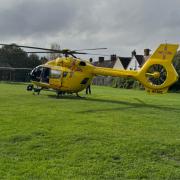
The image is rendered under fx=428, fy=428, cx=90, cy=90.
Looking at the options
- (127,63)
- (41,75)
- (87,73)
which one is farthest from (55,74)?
(127,63)

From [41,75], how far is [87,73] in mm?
3597

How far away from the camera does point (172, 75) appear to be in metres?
23.2

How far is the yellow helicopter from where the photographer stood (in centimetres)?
2331

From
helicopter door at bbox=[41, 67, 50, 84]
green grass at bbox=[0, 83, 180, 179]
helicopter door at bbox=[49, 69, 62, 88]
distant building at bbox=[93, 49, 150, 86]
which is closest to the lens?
green grass at bbox=[0, 83, 180, 179]

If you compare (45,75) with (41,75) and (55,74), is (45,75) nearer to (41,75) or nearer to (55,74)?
(41,75)

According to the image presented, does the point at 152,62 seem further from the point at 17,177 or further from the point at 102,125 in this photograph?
the point at 17,177

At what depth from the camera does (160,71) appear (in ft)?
77.6

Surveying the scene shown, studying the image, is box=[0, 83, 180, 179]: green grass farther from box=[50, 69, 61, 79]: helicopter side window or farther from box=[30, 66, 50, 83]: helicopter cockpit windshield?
box=[30, 66, 50, 83]: helicopter cockpit windshield

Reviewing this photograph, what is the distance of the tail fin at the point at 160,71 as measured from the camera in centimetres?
2320

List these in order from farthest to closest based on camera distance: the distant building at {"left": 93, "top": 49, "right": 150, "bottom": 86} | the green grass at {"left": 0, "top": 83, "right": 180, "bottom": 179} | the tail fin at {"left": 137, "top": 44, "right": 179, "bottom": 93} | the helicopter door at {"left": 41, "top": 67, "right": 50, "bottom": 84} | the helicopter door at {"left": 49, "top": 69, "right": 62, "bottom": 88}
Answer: the distant building at {"left": 93, "top": 49, "right": 150, "bottom": 86} → the helicopter door at {"left": 41, "top": 67, "right": 50, "bottom": 84} → the helicopter door at {"left": 49, "top": 69, "right": 62, "bottom": 88} → the tail fin at {"left": 137, "top": 44, "right": 179, "bottom": 93} → the green grass at {"left": 0, "top": 83, "right": 180, "bottom": 179}

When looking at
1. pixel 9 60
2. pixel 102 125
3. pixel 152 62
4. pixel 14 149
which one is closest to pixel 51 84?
pixel 152 62

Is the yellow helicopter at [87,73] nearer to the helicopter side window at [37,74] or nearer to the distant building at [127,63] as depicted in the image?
the helicopter side window at [37,74]

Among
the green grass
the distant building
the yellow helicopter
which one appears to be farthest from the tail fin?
the distant building

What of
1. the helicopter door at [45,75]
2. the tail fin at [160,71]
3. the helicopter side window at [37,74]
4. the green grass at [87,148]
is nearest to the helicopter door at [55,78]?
the helicopter door at [45,75]
